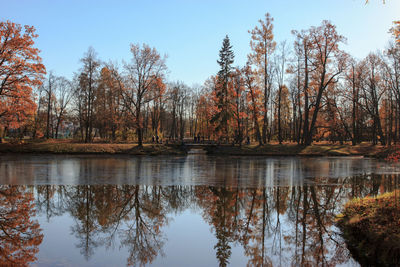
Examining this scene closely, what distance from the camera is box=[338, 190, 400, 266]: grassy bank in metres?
7.14

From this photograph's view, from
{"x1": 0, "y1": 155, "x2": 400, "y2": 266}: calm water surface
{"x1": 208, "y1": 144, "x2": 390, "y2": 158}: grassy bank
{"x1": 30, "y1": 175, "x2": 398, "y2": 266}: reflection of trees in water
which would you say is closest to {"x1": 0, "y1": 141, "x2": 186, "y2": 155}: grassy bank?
{"x1": 208, "y1": 144, "x2": 390, "y2": 158}: grassy bank

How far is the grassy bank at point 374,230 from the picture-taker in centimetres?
714

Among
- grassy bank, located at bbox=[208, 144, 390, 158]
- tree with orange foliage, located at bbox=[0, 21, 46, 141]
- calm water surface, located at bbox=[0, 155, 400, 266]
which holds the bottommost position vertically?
calm water surface, located at bbox=[0, 155, 400, 266]

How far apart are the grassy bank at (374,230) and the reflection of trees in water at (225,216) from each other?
1.26ft

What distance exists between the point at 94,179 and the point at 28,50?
2566cm

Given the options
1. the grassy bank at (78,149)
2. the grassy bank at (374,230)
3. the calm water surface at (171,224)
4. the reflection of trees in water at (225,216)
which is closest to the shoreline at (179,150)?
the grassy bank at (78,149)

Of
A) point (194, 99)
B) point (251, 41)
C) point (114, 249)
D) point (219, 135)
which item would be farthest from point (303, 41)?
point (114, 249)

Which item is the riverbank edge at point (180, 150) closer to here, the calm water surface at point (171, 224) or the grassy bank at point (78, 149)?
the grassy bank at point (78, 149)

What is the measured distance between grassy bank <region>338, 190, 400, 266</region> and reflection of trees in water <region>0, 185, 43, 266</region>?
735 cm

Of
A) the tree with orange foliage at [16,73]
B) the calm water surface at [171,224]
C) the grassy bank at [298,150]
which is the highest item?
the tree with orange foliage at [16,73]

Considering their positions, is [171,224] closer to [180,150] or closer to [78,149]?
[78,149]

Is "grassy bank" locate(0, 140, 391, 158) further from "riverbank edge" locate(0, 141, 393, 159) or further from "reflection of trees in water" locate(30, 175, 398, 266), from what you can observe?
"reflection of trees in water" locate(30, 175, 398, 266)

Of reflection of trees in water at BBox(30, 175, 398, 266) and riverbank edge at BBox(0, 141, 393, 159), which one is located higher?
riverbank edge at BBox(0, 141, 393, 159)

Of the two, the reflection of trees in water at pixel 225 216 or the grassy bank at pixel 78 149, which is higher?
the grassy bank at pixel 78 149
